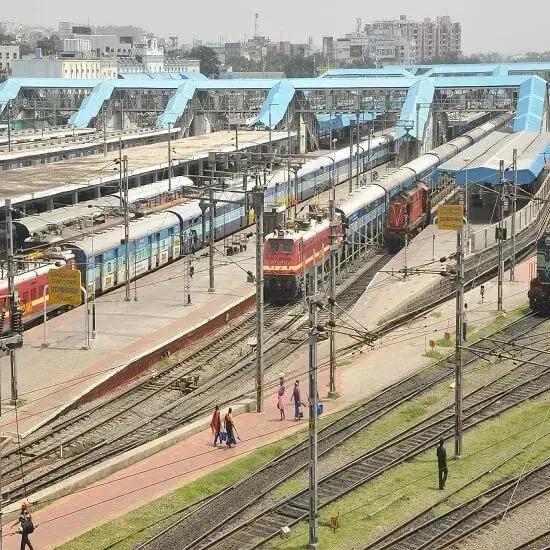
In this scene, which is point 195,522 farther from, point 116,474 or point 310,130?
point 310,130

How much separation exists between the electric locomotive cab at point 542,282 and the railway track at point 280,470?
5394 mm

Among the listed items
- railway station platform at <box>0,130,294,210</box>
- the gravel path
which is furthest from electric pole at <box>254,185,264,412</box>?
railway station platform at <box>0,130,294,210</box>

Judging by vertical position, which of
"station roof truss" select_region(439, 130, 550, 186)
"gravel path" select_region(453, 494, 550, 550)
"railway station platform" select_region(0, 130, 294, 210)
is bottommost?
"gravel path" select_region(453, 494, 550, 550)

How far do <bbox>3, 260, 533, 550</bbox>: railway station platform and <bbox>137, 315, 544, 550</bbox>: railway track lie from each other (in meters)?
0.76

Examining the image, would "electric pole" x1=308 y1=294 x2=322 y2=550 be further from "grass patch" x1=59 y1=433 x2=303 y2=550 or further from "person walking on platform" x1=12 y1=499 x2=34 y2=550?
"person walking on platform" x1=12 y1=499 x2=34 y2=550

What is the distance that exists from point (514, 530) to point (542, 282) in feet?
62.5

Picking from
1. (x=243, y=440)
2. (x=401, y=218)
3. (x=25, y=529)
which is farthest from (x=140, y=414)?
(x=401, y=218)

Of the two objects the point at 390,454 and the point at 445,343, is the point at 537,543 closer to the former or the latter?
the point at 390,454

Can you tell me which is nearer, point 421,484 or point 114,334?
point 421,484

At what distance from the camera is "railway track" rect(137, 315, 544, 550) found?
2103 centimetres

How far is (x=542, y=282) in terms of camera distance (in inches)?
1534

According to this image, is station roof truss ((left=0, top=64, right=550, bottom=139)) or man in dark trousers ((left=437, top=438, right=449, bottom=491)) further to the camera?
station roof truss ((left=0, top=64, right=550, bottom=139))

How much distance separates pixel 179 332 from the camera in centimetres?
3734

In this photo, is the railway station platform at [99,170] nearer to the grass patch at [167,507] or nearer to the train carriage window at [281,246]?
the train carriage window at [281,246]
